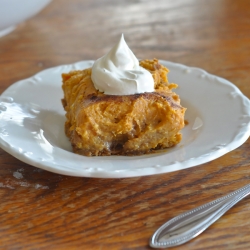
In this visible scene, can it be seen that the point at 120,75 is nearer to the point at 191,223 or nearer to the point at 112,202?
the point at 112,202

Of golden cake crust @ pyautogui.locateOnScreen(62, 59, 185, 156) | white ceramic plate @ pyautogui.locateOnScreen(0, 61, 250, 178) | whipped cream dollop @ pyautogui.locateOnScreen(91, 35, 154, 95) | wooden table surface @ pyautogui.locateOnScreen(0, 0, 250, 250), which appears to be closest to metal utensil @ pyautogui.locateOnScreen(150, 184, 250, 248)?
wooden table surface @ pyautogui.locateOnScreen(0, 0, 250, 250)

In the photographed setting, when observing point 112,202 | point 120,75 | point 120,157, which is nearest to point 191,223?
point 112,202

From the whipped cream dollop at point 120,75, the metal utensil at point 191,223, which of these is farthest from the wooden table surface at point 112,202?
the whipped cream dollop at point 120,75

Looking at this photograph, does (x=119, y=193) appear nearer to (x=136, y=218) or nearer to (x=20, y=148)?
(x=136, y=218)

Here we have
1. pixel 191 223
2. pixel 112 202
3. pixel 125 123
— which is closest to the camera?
pixel 191 223

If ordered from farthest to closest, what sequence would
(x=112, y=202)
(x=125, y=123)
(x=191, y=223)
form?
(x=125, y=123) < (x=112, y=202) < (x=191, y=223)

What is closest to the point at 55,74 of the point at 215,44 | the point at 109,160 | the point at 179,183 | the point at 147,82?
the point at 147,82
